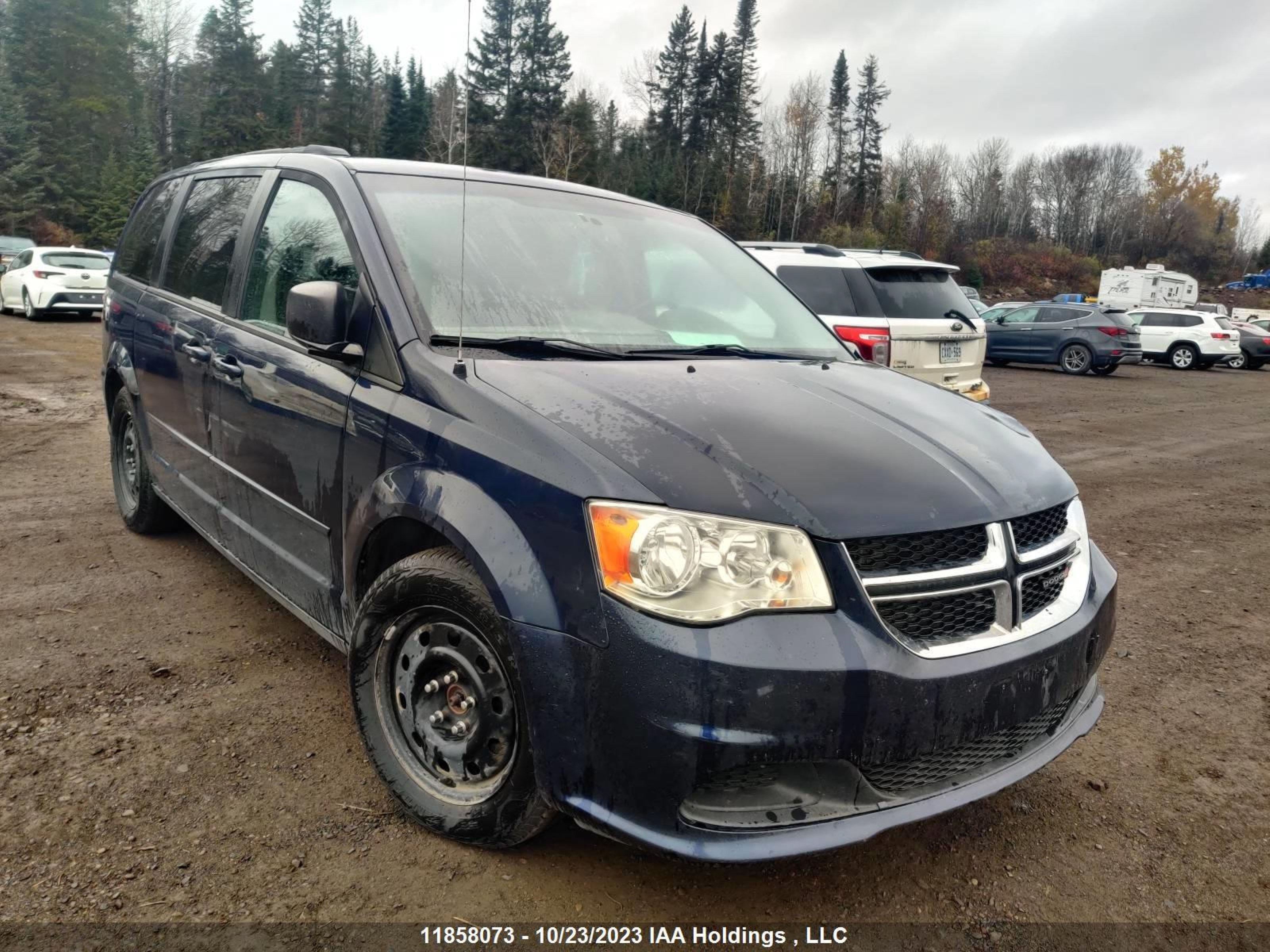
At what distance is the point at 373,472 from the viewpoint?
255 cm

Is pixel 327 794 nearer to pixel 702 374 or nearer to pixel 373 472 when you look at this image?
pixel 373 472

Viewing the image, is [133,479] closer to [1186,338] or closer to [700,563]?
[700,563]

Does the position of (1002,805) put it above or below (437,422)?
below

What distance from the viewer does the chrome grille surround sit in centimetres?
199

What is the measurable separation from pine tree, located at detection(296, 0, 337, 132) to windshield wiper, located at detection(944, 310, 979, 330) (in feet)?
210

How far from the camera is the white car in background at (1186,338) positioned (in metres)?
24.7

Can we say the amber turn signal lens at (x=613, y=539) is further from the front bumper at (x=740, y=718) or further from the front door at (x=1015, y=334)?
the front door at (x=1015, y=334)

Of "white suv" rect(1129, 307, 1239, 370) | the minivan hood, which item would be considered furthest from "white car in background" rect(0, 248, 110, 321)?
"white suv" rect(1129, 307, 1239, 370)

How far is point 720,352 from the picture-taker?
3.03 metres

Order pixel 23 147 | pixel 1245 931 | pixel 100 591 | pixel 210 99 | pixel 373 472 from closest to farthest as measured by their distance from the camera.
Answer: pixel 1245 931 < pixel 373 472 < pixel 100 591 < pixel 23 147 < pixel 210 99

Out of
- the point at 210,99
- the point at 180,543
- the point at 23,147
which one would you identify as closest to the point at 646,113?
the point at 210,99

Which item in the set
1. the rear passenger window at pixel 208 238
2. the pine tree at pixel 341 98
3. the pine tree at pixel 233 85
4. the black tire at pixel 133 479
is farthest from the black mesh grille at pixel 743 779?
the pine tree at pixel 341 98

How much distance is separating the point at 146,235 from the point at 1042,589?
4.59 meters

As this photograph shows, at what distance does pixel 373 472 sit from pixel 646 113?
2765 inches
